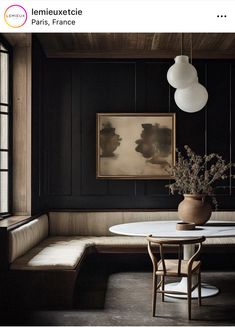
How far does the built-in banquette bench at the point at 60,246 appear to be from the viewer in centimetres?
452

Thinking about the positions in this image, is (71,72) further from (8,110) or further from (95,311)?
(95,311)

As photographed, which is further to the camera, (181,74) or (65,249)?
(65,249)

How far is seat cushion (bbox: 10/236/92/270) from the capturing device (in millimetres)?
4523

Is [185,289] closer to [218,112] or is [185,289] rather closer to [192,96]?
[192,96]

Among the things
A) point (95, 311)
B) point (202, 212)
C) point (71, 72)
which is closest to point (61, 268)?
point (95, 311)

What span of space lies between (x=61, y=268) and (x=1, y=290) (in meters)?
0.57

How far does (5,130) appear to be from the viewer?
18.5 ft

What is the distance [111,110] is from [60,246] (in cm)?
206

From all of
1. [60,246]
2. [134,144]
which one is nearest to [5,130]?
[60,246]

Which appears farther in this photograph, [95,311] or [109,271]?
[109,271]

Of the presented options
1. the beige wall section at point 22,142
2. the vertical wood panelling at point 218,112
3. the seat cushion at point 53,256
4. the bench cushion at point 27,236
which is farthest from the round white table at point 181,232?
the vertical wood panelling at point 218,112

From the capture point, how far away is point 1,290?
177 inches

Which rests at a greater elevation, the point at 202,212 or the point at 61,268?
the point at 202,212
